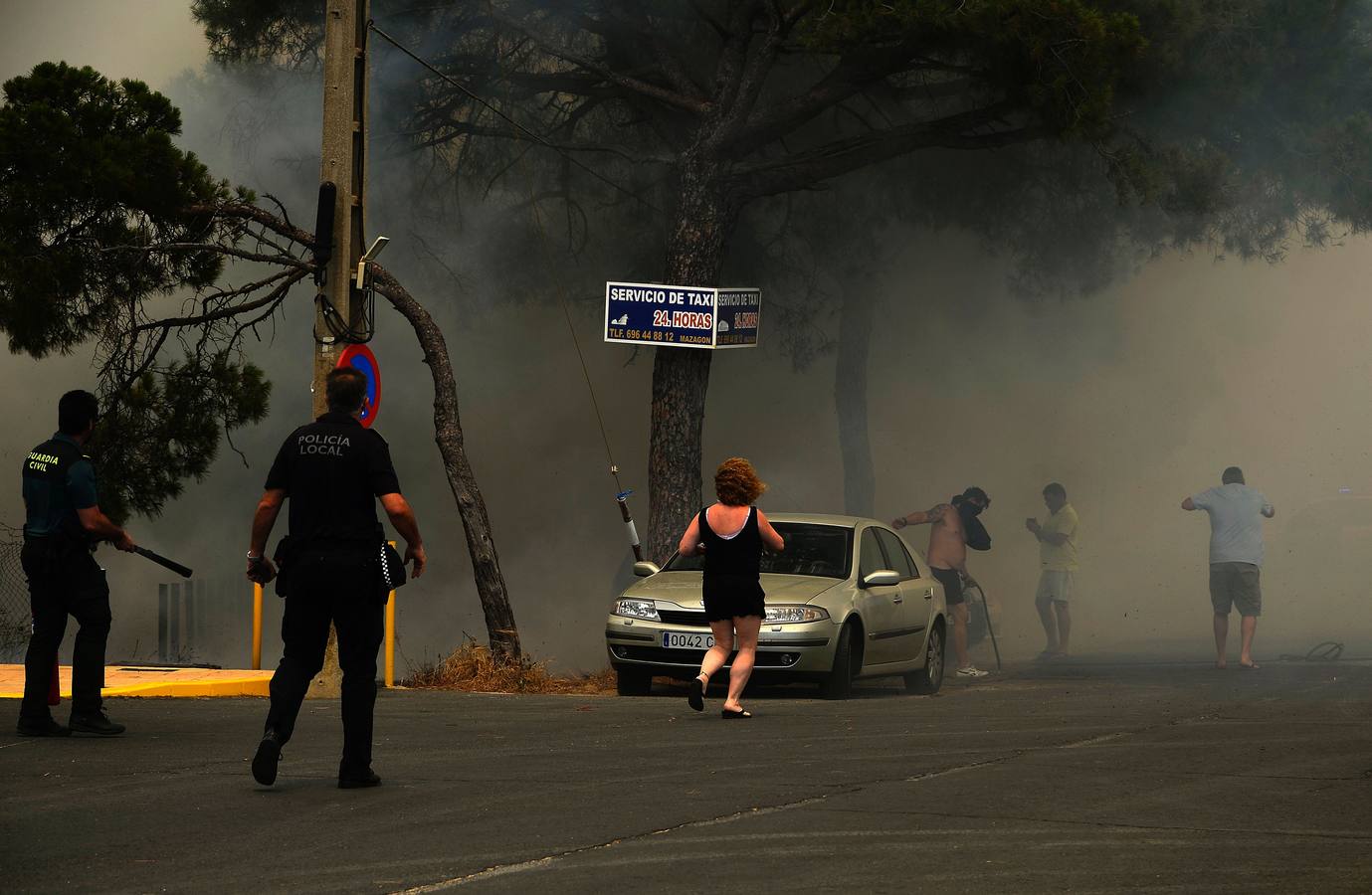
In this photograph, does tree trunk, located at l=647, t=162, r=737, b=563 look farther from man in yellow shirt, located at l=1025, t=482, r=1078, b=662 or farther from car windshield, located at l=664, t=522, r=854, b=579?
man in yellow shirt, located at l=1025, t=482, r=1078, b=662

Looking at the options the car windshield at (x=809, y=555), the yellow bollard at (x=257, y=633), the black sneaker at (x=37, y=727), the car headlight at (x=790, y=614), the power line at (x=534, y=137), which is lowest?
the black sneaker at (x=37, y=727)

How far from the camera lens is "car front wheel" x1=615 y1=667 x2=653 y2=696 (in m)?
13.0

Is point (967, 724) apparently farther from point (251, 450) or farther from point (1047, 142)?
point (251, 450)

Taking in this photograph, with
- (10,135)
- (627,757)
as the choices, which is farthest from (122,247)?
(627,757)

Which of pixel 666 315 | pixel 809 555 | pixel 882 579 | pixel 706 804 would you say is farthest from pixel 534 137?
pixel 706 804

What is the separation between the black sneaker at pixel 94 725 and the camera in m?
9.48

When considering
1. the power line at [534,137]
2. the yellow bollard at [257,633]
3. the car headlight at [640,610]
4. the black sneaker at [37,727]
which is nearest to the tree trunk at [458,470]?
the yellow bollard at [257,633]

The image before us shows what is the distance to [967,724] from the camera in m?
10.6

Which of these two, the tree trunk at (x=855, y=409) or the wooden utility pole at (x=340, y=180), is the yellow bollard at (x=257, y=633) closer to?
the wooden utility pole at (x=340, y=180)

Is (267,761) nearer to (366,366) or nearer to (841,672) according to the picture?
(366,366)

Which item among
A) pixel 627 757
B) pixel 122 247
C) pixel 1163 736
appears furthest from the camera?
pixel 122 247

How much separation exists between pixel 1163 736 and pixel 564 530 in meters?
14.2

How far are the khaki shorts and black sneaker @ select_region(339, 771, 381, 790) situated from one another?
1148 centimetres

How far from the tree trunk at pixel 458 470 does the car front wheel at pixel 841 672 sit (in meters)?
3.76
